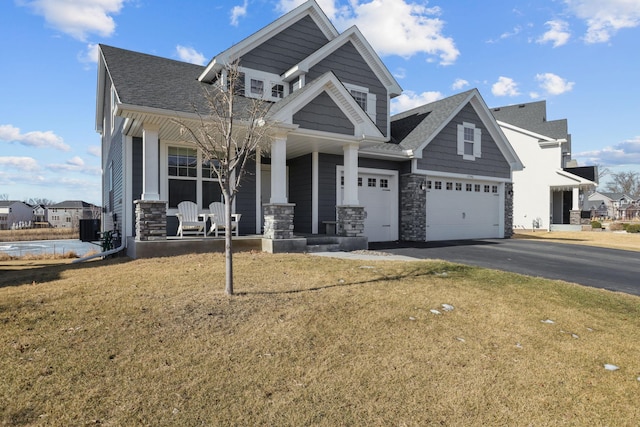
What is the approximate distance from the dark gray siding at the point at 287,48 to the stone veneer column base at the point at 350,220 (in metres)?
5.48

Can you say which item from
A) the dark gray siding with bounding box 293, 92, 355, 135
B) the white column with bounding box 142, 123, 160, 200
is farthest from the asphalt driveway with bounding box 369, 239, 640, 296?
the white column with bounding box 142, 123, 160, 200

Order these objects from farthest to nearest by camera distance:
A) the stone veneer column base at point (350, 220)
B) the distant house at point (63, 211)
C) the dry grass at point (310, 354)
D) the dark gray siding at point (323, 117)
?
the distant house at point (63, 211), the stone veneer column base at point (350, 220), the dark gray siding at point (323, 117), the dry grass at point (310, 354)

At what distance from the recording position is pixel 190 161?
35.1ft

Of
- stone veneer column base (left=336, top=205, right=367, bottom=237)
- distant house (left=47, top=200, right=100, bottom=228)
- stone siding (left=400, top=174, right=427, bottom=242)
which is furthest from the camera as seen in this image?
distant house (left=47, top=200, right=100, bottom=228)

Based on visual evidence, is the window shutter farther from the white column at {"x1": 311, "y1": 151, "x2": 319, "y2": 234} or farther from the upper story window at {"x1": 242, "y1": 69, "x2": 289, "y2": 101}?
the upper story window at {"x1": 242, "y1": 69, "x2": 289, "y2": 101}

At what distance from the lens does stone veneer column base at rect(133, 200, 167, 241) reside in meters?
8.34

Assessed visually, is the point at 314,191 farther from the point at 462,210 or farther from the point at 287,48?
the point at 462,210

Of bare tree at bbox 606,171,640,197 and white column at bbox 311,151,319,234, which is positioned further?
bare tree at bbox 606,171,640,197

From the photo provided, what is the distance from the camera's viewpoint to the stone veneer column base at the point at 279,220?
9.12m

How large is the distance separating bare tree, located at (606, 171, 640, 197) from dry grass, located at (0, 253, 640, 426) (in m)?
87.0

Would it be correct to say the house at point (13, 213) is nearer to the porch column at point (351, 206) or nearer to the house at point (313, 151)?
the house at point (313, 151)

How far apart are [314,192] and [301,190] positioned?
2.62 feet

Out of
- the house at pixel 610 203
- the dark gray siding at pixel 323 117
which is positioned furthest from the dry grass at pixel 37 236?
the house at pixel 610 203

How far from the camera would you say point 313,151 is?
1205cm
